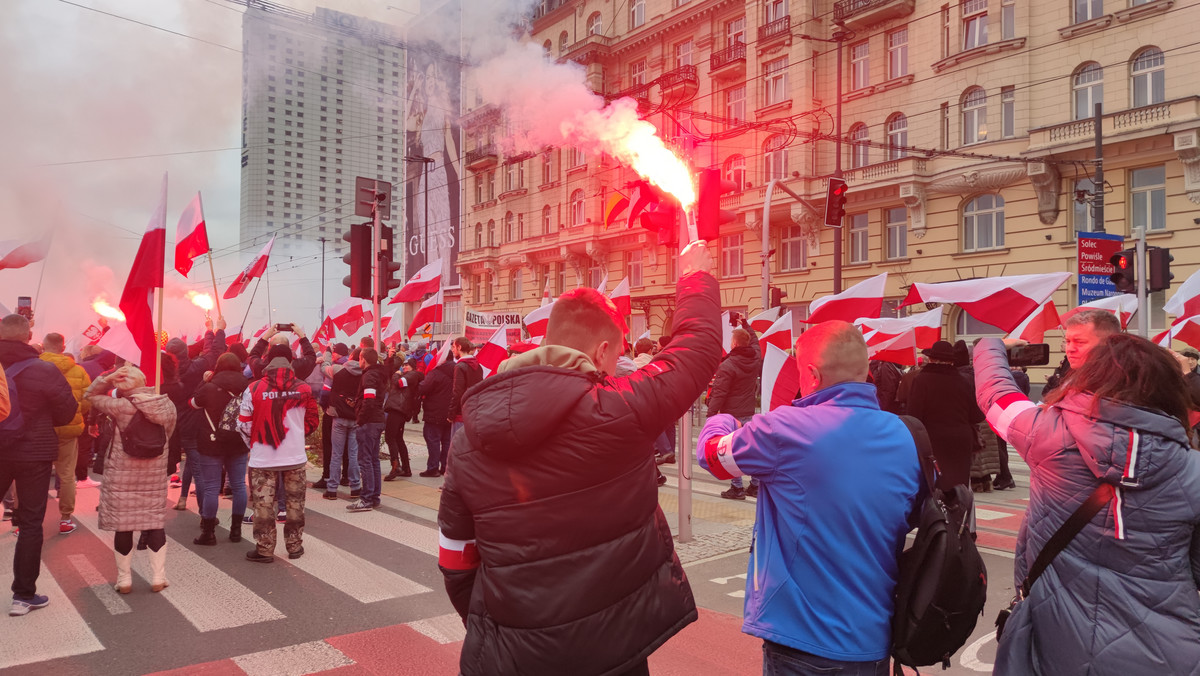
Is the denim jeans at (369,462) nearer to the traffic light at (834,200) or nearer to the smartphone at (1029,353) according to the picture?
the smartphone at (1029,353)

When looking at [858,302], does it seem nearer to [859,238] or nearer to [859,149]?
[859,238]

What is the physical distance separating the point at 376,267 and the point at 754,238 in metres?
20.1

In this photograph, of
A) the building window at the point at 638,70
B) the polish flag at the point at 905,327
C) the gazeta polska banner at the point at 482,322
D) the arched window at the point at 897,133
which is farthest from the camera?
the arched window at the point at 897,133

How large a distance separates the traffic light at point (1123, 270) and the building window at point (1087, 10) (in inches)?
471

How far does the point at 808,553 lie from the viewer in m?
2.50

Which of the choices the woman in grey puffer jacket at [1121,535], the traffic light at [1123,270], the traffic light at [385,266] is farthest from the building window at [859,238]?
the woman in grey puffer jacket at [1121,535]

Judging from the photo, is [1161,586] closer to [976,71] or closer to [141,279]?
[141,279]

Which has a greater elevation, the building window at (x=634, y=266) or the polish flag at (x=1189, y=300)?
the building window at (x=634, y=266)

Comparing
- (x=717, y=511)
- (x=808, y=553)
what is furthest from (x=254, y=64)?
(x=808, y=553)

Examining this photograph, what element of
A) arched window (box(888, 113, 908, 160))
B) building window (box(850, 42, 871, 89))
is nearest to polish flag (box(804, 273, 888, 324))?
arched window (box(888, 113, 908, 160))

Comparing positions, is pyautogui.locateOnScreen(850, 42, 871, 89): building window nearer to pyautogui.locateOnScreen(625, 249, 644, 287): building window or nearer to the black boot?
pyautogui.locateOnScreen(625, 249, 644, 287): building window

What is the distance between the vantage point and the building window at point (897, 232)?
2678cm

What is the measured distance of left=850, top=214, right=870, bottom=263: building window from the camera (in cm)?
2792

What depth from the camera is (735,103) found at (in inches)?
1248
